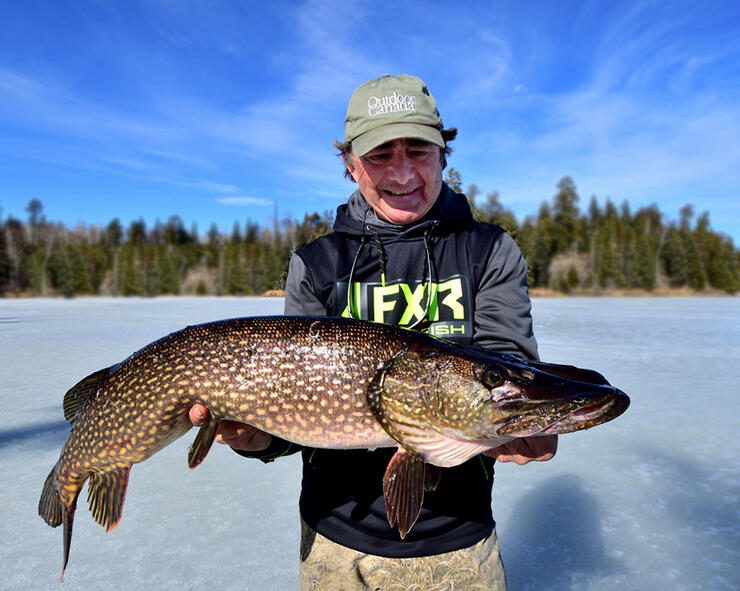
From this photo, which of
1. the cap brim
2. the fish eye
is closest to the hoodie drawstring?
the cap brim

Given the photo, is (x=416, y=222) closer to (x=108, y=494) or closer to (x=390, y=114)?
(x=390, y=114)

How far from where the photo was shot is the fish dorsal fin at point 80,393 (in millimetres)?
1962

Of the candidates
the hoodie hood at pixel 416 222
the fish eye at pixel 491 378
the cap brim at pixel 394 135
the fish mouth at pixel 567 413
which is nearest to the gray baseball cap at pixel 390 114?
the cap brim at pixel 394 135

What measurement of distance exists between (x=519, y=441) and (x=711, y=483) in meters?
2.72

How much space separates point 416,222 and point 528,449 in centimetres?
102

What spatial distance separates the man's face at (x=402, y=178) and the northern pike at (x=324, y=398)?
598mm

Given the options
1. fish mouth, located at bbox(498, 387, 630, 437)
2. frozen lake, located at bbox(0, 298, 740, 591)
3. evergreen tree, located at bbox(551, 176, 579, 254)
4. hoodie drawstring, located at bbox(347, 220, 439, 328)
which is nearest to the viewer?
fish mouth, located at bbox(498, 387, 630, 437)

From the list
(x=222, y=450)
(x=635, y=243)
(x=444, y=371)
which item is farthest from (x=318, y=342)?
(x=635, y=243)

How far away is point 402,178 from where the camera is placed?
6.65 ft

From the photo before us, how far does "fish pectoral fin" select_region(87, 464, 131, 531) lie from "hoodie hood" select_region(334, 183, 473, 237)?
1333 mm

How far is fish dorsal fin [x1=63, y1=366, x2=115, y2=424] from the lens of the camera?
6.44ft

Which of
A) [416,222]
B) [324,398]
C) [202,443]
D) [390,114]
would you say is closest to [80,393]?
[202,443]

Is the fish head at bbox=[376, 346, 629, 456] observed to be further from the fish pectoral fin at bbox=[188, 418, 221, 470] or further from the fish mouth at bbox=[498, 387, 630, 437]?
the fish pectoral fin at bbox=[188, 418, 221, 470]

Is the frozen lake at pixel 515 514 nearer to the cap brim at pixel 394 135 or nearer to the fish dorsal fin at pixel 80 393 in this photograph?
the fish dorsal fin at pixel 80 393
